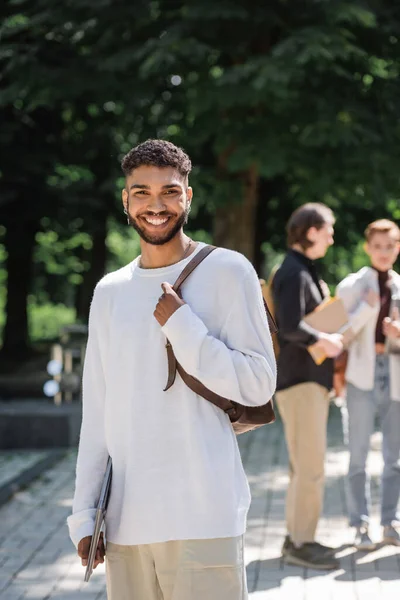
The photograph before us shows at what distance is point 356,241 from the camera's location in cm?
2156

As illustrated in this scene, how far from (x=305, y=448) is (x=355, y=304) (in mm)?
1041

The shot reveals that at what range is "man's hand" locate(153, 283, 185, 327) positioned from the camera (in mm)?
3270

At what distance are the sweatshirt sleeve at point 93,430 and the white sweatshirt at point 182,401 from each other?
1 centimetres

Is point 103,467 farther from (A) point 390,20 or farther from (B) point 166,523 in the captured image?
(A) point 390,20

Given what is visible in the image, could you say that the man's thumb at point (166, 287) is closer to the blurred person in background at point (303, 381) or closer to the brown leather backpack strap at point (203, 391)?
the brown leather backpack strap at point (203, 391)

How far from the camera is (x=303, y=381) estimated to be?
22.8ft

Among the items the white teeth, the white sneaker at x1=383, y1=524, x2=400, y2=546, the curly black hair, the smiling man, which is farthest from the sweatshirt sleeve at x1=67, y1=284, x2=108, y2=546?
the white sneaker at x1=383, y1=524, x2=400, y2=546

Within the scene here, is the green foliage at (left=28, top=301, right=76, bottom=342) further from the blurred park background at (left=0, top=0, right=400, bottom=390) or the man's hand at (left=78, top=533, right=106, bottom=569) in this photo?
the man's hand at (left=78, top=533, right=106, bottom=569)

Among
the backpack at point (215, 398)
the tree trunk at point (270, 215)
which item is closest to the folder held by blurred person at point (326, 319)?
the backpack at point (215, 398)

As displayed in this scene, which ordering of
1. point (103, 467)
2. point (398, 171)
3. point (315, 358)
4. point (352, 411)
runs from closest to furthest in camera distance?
point (103, 467) < point (315, 358) < point (352, 411) < point (398, 171)

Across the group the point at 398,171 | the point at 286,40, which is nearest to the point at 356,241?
the point at 398,171

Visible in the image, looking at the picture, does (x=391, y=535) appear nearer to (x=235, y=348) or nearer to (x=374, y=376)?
(x=374, y=376)

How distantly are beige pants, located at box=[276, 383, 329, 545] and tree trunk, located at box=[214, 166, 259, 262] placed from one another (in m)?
9.83

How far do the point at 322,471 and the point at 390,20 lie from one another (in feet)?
30.1
